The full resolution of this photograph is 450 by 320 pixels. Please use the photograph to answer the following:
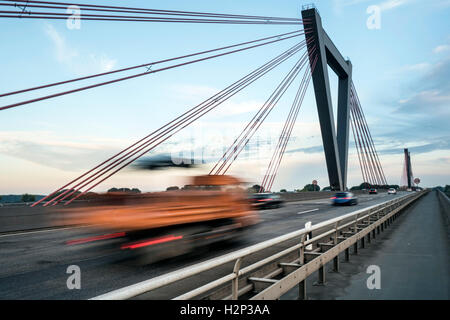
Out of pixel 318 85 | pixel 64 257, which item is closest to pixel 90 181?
pixel 64 257

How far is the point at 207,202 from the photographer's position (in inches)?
307

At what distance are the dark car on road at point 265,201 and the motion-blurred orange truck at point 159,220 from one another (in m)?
16.3

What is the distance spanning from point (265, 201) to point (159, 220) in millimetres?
19049

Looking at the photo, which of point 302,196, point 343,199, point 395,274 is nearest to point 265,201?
point 343,199

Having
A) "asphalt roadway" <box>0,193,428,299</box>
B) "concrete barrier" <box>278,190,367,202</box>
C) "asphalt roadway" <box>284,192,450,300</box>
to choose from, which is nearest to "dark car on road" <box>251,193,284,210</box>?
"concrete barrier" <box>278,190,367,202</box>

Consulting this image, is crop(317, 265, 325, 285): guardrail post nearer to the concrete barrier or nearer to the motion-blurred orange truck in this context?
the motion-blurred orange truck

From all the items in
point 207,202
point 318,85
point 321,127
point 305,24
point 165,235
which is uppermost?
point 305,24

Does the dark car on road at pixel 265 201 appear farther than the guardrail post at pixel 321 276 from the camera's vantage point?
Yes

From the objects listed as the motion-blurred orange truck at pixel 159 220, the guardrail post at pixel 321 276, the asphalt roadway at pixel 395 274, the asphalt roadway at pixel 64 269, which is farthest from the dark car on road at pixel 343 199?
the guardrail post at pixel 321 276

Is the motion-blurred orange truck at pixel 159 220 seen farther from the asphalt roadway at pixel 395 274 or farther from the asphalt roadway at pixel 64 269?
the asphalt roadway at pixel 395 274

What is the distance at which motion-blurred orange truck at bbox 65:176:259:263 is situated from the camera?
20.7 ft

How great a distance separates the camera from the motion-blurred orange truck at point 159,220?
20.7ft
